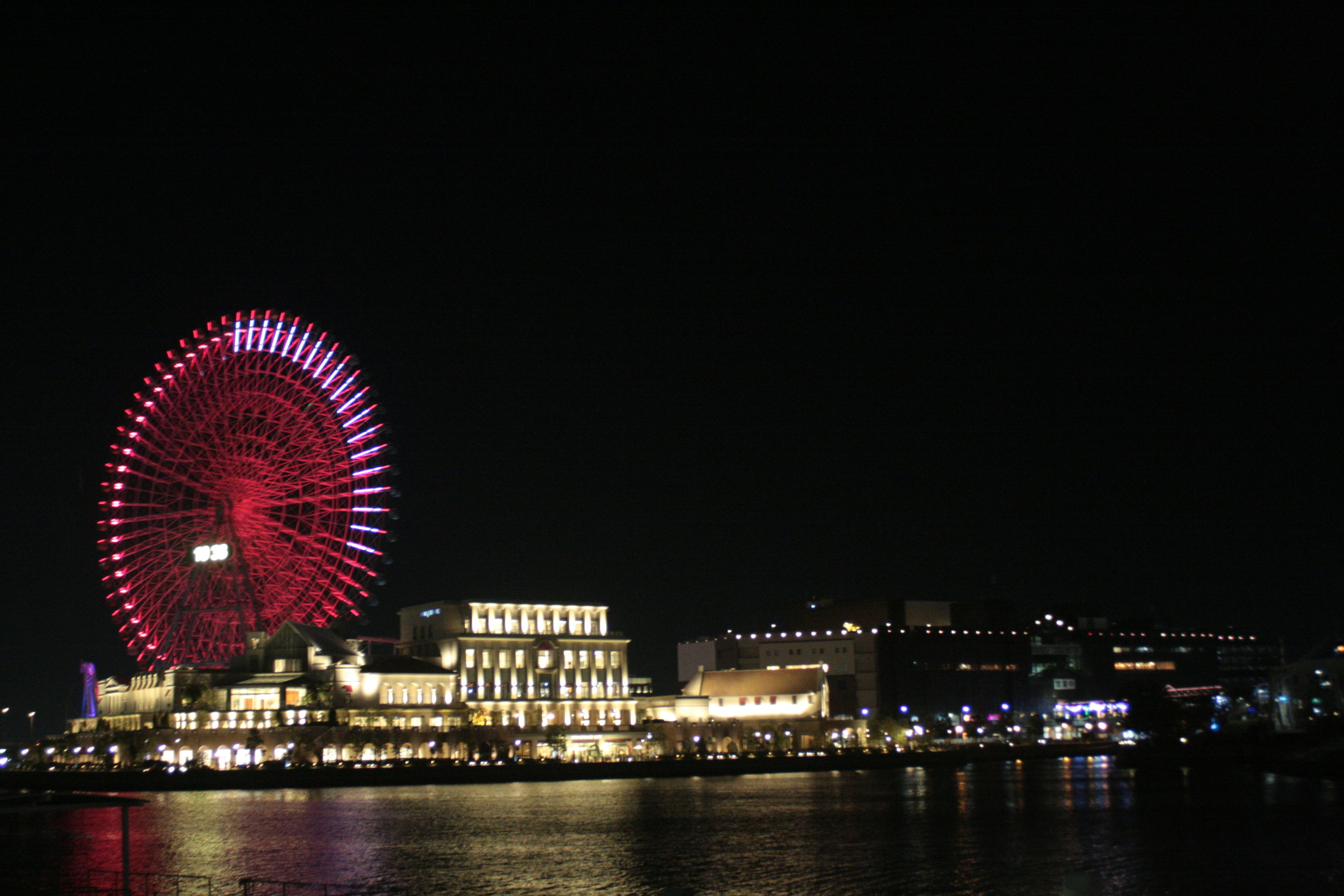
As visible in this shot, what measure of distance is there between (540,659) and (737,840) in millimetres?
68142

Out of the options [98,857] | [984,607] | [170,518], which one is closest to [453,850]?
[98,857]

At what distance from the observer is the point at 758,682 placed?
418ft

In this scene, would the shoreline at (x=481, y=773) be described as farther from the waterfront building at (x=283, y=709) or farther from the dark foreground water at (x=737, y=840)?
the dark foreground water at (x=737, y=840)

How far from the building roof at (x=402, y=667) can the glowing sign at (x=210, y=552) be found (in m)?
A: 27.2

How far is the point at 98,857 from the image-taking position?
45.4 m

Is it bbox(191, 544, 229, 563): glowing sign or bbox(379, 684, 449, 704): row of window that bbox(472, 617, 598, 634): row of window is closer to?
bbox(379, 684, 449, 704): row of window

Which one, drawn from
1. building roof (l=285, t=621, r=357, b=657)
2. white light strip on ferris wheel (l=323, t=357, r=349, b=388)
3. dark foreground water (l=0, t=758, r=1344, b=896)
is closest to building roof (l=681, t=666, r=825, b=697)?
building roof (l=285, t=621, r=357, b=657)

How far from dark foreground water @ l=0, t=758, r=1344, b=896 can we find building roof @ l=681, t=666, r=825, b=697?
139ft

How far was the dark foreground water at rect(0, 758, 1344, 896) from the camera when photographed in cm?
4088

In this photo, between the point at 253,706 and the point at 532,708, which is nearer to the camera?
the point at 253,706

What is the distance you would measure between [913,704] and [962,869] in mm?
99190

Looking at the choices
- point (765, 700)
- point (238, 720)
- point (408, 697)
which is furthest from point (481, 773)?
point (765, 700)

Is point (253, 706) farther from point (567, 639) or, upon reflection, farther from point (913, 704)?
point (913, 704)

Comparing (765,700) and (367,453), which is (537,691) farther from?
(367,453)
